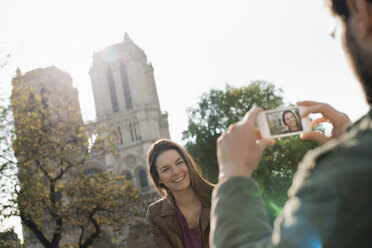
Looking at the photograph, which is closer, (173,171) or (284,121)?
(284,121)

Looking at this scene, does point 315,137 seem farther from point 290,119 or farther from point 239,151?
point 239,151

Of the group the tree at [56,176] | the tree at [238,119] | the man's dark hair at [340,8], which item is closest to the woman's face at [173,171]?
the man's dark hair at [340,8]

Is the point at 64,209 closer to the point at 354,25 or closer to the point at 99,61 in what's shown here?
the point at 354,25

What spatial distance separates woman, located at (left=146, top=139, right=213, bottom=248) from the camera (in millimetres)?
3814

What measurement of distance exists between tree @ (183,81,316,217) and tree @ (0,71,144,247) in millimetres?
10584

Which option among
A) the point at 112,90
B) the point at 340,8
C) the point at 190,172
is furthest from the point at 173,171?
the point at 112,90

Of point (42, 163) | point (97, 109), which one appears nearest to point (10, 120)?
point (42, 163)

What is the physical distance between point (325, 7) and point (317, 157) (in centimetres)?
40

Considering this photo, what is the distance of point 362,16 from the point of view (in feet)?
2.98

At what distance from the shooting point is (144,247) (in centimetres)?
4203

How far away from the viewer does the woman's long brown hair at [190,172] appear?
4.01 meters

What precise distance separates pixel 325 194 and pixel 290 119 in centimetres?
94

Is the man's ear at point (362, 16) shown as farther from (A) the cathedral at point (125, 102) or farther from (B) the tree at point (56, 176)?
(A) the cathedral at point (125, 102)

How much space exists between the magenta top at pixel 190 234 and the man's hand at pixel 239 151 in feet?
8.75
